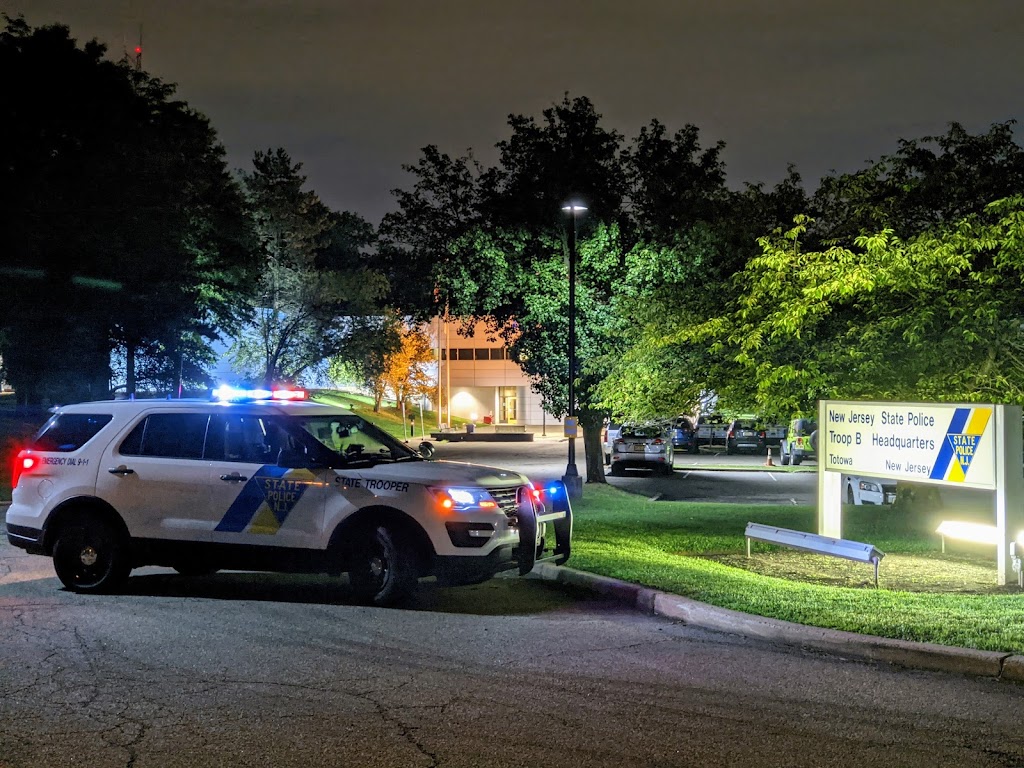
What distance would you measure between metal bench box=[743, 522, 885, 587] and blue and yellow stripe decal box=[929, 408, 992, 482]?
1.35 metres

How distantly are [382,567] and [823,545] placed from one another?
4.86m

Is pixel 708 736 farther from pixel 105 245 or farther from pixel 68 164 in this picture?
pixel 68 164

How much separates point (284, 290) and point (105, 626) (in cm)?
4082

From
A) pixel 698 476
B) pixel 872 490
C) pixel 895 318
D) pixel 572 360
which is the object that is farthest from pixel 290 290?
pixel 895 318

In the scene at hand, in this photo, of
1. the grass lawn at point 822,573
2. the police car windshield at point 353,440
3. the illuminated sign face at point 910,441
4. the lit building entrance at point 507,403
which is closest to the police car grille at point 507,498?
the police car windshield at point 353,440

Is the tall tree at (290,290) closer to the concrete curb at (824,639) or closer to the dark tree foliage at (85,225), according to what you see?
the dark tree foliage at (85,225)

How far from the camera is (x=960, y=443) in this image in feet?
36.8

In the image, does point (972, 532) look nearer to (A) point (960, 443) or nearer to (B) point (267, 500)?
(A) point (960, 443)

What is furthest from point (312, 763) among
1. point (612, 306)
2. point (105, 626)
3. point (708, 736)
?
point (612, 306)

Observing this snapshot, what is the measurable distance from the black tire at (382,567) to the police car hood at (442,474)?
1.57 ft

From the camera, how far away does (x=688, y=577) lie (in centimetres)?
999

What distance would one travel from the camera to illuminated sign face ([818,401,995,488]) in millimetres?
11055

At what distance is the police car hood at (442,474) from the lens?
29.8 feet

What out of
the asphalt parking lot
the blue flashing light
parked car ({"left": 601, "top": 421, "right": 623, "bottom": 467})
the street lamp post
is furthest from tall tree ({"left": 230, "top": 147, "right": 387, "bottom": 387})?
the blue flashing light
